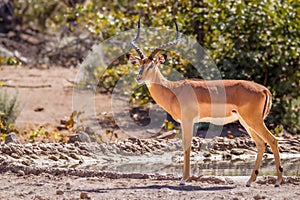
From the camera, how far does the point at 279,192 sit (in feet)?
25.5

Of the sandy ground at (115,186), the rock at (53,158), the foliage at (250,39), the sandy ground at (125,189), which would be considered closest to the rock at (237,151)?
the sandy ground at (115,186)

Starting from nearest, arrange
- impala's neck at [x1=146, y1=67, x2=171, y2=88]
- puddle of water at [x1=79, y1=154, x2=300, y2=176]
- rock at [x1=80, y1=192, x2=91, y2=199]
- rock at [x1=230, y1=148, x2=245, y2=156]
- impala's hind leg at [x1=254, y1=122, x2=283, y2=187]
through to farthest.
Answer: rock at [x1=80, y1=192, x2=91, y2=199] < impala's hind leg at [x1=254, y1=122, x2=283, y2=187] < impala's neck at [x1=146, y1=67, x2=171, y2=88] < puddle of water at [x1=79, y1=154, x2=300, y2=176] < rock at [x1=230, y1=148, x2=245, y2=156]

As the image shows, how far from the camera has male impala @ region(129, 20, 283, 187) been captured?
332 inches

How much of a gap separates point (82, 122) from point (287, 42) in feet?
14.0

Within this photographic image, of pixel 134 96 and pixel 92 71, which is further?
pixel 92 71

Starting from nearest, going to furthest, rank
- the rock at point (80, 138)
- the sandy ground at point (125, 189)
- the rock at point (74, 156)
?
1. the sandy ground at point (125, 189)
2. the rock at point (74, 156)
3. the rock at point (80, 138)

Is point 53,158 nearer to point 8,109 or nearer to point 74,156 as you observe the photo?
point 74,156

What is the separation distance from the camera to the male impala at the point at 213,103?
8.43 metres

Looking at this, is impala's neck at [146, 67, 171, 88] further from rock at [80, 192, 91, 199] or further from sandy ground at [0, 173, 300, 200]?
rock at [80, 192, 91, 199]

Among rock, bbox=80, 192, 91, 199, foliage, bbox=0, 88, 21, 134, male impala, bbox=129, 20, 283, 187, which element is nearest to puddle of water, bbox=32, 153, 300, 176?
male impala, bbox=129, 20, 283, 187

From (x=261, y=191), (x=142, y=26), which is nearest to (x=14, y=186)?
(x=261, y=191)

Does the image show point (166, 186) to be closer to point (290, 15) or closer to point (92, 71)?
point (290, 15)

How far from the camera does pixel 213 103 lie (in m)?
8.62

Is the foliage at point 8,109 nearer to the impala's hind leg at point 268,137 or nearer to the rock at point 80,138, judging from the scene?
the rock at point 80,138
